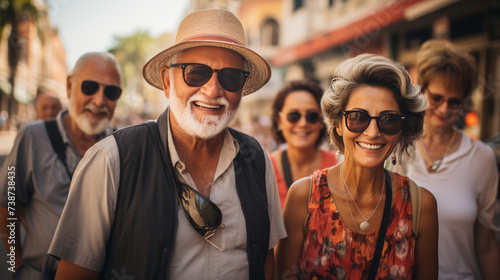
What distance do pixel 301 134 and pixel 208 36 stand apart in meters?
1.63

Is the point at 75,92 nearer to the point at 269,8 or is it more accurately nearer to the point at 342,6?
the point at 342,6

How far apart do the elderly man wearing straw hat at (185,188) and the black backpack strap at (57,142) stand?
866mm

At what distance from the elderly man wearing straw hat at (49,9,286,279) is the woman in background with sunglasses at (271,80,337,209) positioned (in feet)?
3.93

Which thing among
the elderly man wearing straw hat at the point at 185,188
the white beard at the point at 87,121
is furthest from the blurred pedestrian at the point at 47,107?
the elderly man wearing straw hat at the point at 185,188

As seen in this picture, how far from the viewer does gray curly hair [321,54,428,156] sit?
1.95 meters

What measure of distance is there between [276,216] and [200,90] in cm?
81

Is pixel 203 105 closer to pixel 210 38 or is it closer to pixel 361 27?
pixel 210 38

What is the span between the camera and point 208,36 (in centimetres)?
181

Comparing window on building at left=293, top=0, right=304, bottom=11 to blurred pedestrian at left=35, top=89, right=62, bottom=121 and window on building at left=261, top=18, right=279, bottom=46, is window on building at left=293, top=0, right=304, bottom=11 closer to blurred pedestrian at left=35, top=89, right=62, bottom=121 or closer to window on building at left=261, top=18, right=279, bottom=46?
window on building at left=261, top=18, right=279, bottom=46

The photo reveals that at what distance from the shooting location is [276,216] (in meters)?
1.95

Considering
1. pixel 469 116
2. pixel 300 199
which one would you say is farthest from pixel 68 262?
pixel 469 116

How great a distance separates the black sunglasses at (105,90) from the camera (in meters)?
2.59

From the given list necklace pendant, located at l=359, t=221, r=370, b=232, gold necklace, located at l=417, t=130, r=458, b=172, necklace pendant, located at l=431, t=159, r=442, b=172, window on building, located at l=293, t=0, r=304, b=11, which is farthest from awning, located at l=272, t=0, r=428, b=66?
necklace pendant, located at l=359, t=221, r=370, b=232

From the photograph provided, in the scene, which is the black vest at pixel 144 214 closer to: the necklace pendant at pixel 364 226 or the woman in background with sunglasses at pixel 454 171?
the necklace pendant at pixel 364 226
